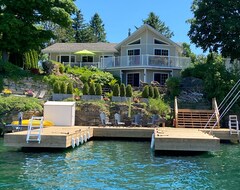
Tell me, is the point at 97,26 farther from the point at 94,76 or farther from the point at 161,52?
the point at 94,76

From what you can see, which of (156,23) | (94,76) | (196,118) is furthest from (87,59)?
(156,23)

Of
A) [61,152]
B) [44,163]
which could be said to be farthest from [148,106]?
[44,163]

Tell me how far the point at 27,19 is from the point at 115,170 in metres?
21.6

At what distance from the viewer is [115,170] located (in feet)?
39.6

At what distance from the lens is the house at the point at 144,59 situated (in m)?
34.7

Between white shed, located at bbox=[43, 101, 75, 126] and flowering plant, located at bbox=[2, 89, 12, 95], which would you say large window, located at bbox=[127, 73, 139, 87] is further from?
white shed, located at bbox=[43, 101, 75, 126]

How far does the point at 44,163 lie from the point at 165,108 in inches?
531

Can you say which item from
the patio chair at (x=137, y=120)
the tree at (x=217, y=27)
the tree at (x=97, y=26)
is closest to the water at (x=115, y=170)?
the patio chair at (x=137, y=120)

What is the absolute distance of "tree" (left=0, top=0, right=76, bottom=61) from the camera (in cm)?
2909

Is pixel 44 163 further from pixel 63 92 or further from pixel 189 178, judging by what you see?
pixel 63 92

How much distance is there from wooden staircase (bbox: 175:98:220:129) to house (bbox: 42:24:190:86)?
9881mm

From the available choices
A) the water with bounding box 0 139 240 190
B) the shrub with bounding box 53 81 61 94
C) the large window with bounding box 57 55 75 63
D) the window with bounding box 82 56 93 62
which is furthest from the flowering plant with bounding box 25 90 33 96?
the window with bounding box 82 56 93 62

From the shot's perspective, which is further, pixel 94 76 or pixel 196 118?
pixel 94 76

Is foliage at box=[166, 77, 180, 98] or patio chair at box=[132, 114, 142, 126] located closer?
patio chair at box=[132, 114, 142, 126]
